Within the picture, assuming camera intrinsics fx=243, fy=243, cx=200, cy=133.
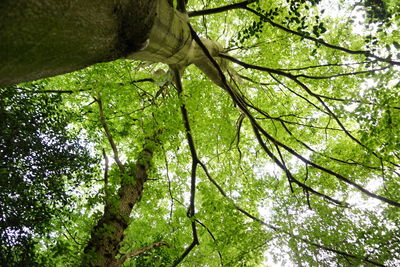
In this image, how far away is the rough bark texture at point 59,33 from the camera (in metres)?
0.82

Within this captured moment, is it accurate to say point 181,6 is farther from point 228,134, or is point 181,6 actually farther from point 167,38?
point 228,134

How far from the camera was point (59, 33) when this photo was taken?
98 cm

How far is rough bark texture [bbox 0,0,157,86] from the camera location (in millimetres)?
816

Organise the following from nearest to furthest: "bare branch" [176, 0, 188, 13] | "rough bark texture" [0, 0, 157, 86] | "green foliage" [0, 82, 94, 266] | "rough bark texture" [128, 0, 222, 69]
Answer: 1. "rough bark texture" [0, 0, 157, 86]
2. "rough bark texture" [128, 0, 222, 69]
3. "green foliage" [0, 82, 94, 266]
4. "bare branch" [176, 0, 188, 13]

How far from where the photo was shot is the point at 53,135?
3.41 meters

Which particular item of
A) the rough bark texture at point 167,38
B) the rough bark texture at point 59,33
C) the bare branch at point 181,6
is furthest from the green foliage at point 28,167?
the rough bark texture at point 59,33

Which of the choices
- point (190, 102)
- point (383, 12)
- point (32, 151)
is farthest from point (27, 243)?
point (383, 12)

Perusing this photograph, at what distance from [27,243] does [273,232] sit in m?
3.74

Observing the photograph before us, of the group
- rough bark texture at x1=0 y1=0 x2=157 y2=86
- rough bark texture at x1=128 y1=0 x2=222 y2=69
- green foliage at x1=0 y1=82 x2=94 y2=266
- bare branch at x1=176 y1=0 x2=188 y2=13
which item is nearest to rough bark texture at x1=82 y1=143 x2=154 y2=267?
green foliage at x1=0 y1=82 x2=94 y2=266

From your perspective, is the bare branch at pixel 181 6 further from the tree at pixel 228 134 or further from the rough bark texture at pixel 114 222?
the rough bark texture at pixel 114 222

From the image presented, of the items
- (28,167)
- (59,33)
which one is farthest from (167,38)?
(28,167)

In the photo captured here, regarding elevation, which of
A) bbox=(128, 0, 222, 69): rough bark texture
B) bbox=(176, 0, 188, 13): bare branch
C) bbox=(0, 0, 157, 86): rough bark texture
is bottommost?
bbox=(0, 0, 157, 86): rough bark texture

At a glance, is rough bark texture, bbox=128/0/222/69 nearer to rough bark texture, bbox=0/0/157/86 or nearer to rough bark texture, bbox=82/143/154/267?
rough bark texture, bbox=0/0/157/86

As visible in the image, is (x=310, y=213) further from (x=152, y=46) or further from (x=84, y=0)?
(x=84, y=0)
